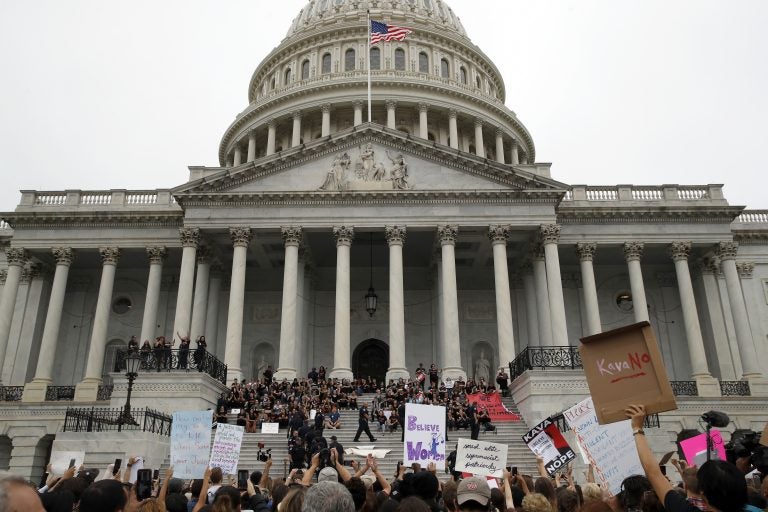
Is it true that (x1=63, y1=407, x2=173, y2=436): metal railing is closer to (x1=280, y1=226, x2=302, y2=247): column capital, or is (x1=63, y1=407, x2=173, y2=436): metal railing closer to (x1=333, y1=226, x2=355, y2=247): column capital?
(x1=280, y1=226, x2=302, y2=247): column capital

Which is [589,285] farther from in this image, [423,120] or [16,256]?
[16,256]

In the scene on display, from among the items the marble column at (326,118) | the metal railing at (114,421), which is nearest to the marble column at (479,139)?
the marble column at (326,118)

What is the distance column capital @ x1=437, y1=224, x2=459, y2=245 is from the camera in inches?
1422

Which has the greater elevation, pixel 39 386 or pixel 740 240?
pixel 740 240

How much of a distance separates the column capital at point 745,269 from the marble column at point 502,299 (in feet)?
53.6

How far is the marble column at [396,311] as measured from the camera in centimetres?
3350

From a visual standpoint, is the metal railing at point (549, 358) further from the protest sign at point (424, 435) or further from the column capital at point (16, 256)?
the column capital at point (16, 256)

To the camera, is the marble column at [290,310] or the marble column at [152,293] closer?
the marble column at [290,310]

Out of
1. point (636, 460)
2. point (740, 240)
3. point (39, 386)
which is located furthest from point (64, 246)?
point (740, 240)

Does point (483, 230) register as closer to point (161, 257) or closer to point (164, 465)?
point (161, 257)

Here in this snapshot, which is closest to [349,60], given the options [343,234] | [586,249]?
[343,234]

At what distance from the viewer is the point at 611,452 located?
369 inches

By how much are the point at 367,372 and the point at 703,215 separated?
23.1m

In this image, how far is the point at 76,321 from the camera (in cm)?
4309
